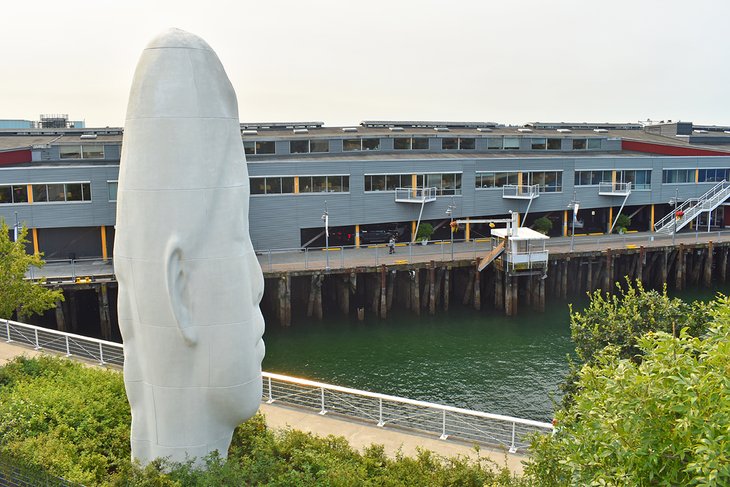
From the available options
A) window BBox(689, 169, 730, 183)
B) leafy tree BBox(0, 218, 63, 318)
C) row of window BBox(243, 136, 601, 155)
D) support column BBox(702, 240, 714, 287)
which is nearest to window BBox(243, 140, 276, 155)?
row of window BBox(243, 136, 601, 155)

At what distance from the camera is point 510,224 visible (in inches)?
1732

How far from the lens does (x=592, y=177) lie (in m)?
58.8

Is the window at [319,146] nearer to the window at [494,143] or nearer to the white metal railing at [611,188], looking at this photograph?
the window at [494,143]

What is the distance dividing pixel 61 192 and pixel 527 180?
3591 cm

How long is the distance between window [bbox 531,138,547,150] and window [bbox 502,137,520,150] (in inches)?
64.2

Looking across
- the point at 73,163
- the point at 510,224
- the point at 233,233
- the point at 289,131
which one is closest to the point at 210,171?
the point at 233,233

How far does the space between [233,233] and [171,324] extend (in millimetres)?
2084

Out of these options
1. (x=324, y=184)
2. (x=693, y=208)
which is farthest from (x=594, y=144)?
(x=324, y=184)

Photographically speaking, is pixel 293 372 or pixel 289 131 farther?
pixel 289 131

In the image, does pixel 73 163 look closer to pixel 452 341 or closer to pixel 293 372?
pixel 293 372

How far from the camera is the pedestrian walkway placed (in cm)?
1549

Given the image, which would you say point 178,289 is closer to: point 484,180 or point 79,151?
point 79,151

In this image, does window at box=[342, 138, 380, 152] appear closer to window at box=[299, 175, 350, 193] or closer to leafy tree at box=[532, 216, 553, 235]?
window at box=[299, 175, 350, 193]

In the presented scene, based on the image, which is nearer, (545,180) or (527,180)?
(527,180)
